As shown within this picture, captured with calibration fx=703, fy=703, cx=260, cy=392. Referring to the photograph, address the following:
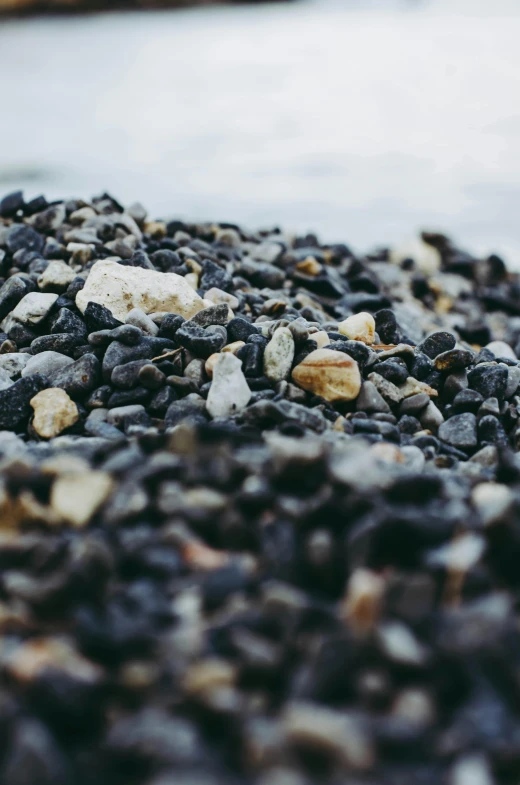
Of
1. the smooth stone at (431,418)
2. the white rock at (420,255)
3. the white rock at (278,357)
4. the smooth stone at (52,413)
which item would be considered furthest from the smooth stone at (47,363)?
the white rock at (420,255)

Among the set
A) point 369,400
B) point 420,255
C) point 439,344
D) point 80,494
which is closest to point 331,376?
point 369,400

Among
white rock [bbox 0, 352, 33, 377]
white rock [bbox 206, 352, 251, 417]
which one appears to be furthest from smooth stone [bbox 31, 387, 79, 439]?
white rock [bbox 206, 352, 251, 417]

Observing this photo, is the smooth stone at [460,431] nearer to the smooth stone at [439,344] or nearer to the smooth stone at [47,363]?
the smooth stone at [439,344]

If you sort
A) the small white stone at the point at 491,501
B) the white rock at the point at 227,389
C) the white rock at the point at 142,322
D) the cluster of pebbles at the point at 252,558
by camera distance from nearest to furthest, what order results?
the cluster of pebbles at the point at 252,558 → the small white stone at the point at 491,501 → the white rock at the point at 227,389 → the white rock at the point at 142,322

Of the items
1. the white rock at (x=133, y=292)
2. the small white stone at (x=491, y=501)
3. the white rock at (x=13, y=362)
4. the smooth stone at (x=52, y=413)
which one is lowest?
the smooth stone at (x=52, y=413)

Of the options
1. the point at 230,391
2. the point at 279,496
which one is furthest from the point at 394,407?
the point at 279,496
